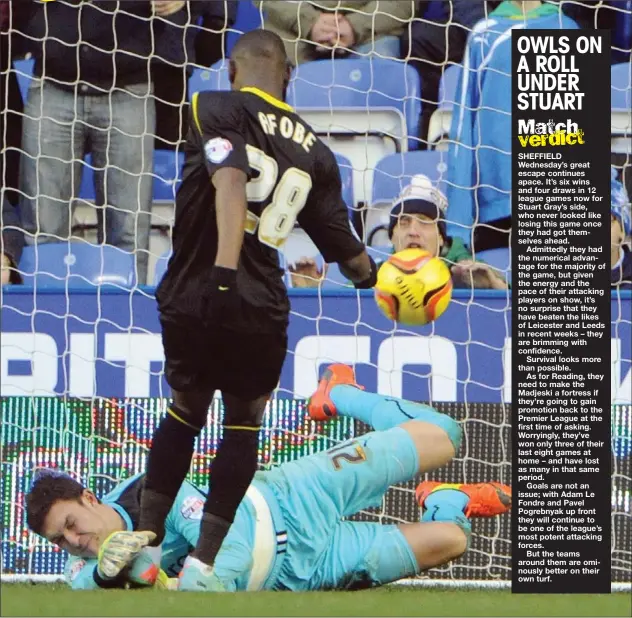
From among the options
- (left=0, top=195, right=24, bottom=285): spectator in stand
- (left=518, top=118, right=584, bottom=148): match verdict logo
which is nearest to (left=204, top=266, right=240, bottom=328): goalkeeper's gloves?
(left=0, top=195, right=24, bottom=285): spectator in stand

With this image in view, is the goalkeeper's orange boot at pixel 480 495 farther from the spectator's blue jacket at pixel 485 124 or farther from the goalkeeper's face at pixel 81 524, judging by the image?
the goalkeeper's face at pixel 81 524

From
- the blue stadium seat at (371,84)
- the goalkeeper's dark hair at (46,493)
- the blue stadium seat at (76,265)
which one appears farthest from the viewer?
the blue stadium seat at (371,84)

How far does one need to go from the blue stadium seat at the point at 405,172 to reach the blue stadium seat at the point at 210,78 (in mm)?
522

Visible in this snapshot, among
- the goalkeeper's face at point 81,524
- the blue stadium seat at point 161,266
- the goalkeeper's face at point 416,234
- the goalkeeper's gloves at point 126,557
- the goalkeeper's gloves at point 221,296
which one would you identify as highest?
the goalkeeper's face at point 416,234

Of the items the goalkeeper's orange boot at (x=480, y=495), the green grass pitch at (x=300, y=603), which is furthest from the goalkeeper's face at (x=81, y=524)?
the goalkeeper's orange boot at (x=480, y=495)

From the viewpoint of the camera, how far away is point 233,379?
10.9 feet

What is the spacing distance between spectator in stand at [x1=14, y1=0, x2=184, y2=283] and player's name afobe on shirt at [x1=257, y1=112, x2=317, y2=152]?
52cm

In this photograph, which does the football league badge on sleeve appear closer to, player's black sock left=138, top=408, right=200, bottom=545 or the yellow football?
the yellow football

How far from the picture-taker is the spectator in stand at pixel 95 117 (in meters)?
3.63

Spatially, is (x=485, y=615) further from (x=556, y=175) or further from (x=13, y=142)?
(x=13, y=142)

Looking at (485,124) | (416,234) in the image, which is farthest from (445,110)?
(416,234)

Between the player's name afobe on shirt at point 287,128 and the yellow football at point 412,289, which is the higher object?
the player's name afobe on shirt at point 287,128

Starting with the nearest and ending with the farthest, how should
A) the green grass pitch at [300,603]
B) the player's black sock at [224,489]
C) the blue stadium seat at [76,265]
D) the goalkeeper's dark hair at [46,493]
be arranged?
the green grass pitch at [300,603] < the player's black sock at [224,489] < the goalkeeper's dark hair at [46,493] < the blue stadium seat at [76,265]

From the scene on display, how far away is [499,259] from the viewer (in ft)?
11.6
